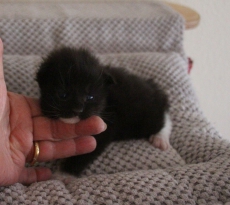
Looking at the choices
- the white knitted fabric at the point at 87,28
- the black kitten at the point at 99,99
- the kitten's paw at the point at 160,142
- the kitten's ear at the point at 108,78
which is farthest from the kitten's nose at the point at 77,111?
the white knitted fabric at the point at 87,28

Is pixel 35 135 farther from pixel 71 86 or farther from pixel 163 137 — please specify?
pixel 163 137

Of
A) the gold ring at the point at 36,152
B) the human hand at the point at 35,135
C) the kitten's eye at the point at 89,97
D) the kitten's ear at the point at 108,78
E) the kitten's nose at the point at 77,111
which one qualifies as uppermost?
the kitten's ear at the point at 108,78

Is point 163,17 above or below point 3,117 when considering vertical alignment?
above

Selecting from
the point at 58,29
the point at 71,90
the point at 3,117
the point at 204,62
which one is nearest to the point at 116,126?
the point at 71,90

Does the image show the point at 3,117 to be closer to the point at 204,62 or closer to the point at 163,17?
the point at 163,17

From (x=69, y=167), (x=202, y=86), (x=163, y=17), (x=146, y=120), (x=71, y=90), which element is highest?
(x=163, y=17)

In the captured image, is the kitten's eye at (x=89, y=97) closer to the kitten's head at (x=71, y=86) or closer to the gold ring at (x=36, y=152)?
the kitten's head at (x=71, y=86)
